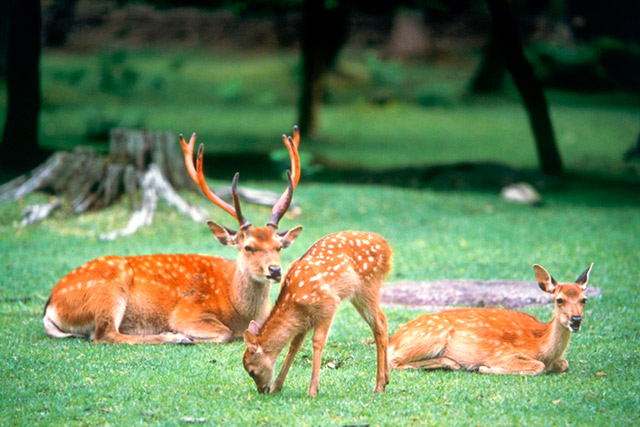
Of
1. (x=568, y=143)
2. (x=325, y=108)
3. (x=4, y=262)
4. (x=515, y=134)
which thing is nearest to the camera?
(x=4, y=262)

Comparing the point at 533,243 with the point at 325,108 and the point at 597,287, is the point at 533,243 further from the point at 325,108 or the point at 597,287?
the point at 325,108

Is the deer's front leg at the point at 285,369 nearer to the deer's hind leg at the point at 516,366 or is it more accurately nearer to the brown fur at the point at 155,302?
the brown fur at the point at 155,302

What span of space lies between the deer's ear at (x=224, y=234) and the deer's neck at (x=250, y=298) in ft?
1.33

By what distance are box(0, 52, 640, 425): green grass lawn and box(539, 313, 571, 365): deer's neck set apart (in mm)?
224

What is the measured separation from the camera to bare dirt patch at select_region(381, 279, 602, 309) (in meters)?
8.20

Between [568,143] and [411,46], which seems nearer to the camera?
[568,143]

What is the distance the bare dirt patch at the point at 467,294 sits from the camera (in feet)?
26.9

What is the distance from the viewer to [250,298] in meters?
7.14

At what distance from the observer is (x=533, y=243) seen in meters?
11.5

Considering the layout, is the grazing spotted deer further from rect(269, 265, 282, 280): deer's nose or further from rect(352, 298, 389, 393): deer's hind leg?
rect(352, 298, 389, 393): deer's hind leg

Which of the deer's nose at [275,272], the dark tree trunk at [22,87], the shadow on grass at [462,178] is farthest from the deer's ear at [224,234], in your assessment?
the dark tree trunk at [22,87]

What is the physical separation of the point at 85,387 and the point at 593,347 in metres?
3.93

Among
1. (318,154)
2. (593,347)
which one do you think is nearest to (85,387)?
(593,347)

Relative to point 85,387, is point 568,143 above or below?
below
